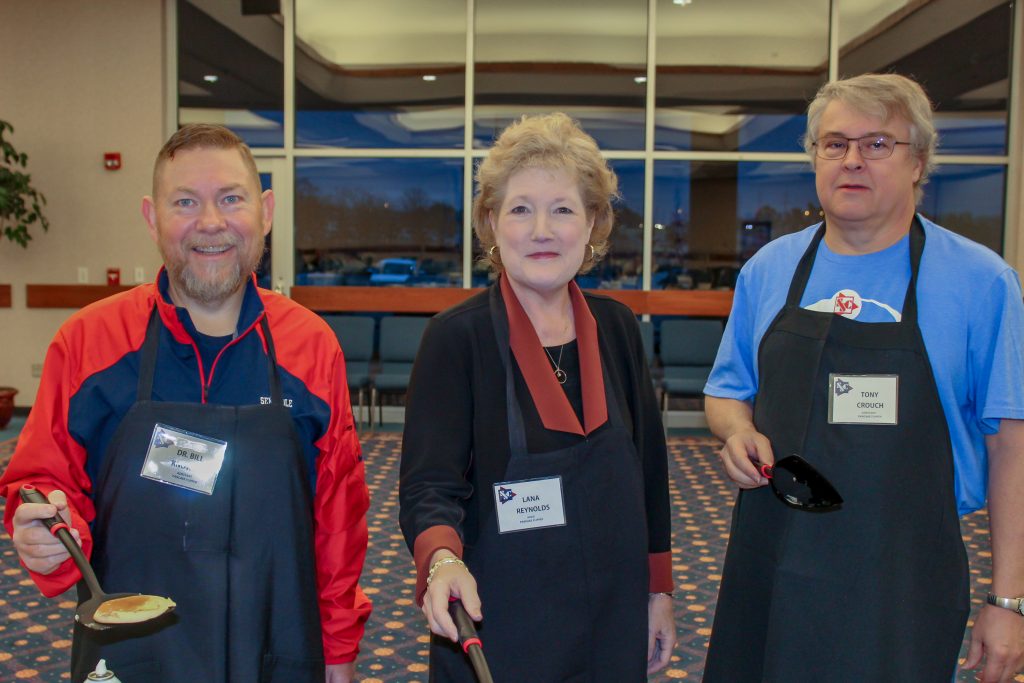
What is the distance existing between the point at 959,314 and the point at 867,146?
367 millimetres

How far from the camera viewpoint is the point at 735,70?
844 cm

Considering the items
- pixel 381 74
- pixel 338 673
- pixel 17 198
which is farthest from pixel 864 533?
pixel 17 198

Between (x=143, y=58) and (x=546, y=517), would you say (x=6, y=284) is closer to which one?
(x=143, y=58)

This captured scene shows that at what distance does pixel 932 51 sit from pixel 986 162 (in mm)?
1182

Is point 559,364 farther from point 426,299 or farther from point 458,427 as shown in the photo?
point 426,299

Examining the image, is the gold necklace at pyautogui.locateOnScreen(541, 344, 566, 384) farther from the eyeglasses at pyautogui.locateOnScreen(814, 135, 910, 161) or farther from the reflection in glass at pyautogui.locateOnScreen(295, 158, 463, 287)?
the reflection in glass at pyautogui.locateOnScreen(295, 158, 463, 287)

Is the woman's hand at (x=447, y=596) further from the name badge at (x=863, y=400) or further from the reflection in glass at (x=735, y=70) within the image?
the reflection in glass at (x=735, y=70)

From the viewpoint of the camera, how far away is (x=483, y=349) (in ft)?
5.10

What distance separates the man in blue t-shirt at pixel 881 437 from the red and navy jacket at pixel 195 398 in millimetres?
784

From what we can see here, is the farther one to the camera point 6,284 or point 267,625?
point 6,284

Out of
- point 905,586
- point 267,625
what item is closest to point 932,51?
point 905,586

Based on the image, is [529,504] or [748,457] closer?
[529,504]

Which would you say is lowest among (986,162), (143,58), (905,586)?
(905,586)

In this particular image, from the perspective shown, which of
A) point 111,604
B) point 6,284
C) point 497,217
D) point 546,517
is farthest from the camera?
point 6,284
